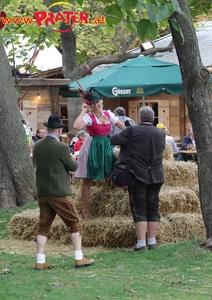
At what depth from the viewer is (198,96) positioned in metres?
8.87

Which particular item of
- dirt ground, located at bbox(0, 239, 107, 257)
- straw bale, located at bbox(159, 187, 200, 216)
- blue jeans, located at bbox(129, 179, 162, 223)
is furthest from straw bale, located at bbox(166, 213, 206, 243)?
dirt ground, located at bbox(0, 239, 107, 257)

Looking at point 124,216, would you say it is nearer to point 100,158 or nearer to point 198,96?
point 100,158

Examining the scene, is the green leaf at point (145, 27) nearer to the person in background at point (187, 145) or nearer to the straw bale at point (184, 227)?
the straw bale at point (184, 227)

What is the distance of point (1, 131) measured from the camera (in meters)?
14.2

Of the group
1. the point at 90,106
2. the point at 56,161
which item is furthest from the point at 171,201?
the point at 56,161

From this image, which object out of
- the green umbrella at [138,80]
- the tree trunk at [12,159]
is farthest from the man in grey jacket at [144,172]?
the green umbrella at [138,80]

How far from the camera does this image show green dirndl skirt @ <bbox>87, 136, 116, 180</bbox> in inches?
405

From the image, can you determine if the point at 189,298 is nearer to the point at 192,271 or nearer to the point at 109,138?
the point at 192,271

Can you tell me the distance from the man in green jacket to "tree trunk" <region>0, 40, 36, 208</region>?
5613 millimetres

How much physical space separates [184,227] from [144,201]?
120cm

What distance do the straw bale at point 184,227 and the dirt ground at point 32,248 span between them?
3.67ft

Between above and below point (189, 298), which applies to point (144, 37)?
above

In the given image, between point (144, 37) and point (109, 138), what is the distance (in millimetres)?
3326

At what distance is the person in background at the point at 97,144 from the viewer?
10094mm
